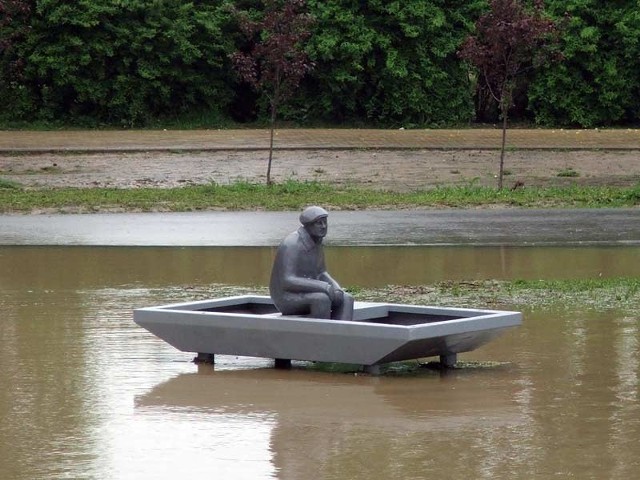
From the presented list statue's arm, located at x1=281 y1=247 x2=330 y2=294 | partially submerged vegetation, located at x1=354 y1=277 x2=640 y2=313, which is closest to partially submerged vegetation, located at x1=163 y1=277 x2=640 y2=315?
partially submerged vegetation, located at x1=354 y1=277 x2=640 y2=313

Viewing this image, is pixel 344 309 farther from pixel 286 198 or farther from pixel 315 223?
pixel 286 198

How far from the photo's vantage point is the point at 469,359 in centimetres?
1056

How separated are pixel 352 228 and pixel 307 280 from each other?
968 centimetres

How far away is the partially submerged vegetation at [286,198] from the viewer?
22203mm

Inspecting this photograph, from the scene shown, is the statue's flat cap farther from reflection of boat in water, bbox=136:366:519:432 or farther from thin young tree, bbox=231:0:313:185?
thin young tree, bbox=231:0:313:185

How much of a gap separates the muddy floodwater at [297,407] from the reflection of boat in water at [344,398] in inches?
0.6

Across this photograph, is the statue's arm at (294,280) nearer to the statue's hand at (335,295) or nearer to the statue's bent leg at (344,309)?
the statue's hand at (335,295)

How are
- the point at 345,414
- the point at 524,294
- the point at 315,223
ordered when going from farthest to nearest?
the point at 524,294, the point at 315,223, the point at 345,414

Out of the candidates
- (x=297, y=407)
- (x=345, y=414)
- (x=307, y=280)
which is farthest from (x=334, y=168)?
(x=345, y=414)

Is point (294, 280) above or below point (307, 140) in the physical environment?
below

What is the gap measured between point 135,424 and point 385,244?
9.93 metres

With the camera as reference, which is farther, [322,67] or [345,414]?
[322,67]

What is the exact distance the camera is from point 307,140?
102ft

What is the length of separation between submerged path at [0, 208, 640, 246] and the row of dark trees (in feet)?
49.9
